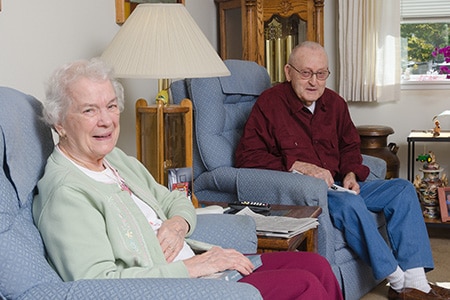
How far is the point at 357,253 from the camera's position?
10.2 ft

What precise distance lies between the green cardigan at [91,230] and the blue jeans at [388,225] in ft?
4.20

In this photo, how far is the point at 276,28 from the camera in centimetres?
461

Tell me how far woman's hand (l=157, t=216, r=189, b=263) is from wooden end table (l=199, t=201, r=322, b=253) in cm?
39

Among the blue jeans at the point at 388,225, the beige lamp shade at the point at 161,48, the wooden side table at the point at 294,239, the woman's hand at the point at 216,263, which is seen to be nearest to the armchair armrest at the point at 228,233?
the wooden side table at the point at 294,239

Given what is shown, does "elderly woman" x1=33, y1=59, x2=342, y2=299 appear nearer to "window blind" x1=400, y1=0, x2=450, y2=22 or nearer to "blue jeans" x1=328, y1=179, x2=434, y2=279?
"blue jeans" x1=328, y1=179, x2=434, y2=279

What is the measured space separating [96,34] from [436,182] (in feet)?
7.39

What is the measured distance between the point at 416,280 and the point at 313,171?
0.64 m

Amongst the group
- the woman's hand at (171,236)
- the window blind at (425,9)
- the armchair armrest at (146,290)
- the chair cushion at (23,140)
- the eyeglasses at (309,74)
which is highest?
the window blind at (425,9)

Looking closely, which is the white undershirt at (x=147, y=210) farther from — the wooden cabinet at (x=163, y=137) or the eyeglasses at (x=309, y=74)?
the eyeglasses at (x=309, y=74)

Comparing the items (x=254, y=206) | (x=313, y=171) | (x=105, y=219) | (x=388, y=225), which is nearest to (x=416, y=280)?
(x=388, y=225)

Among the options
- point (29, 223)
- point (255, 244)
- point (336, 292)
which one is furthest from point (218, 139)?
point (29, 223)

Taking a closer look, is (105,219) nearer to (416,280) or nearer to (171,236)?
(171,236)

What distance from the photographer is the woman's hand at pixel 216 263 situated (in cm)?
198

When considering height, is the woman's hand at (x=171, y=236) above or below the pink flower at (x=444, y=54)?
below
